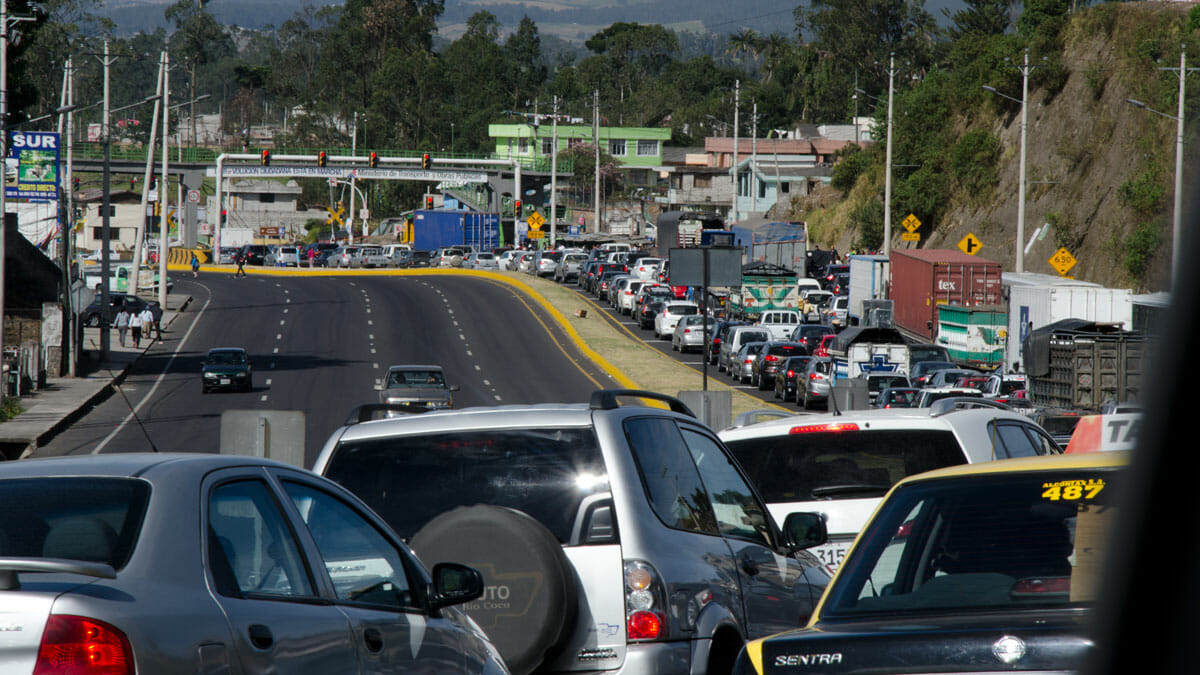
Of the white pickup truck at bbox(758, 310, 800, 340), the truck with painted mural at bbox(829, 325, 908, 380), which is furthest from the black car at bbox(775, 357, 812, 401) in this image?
the white pickup truck at bbox(758, 310, 800, 340)

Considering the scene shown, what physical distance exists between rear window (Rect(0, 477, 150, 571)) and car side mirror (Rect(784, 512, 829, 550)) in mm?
3767

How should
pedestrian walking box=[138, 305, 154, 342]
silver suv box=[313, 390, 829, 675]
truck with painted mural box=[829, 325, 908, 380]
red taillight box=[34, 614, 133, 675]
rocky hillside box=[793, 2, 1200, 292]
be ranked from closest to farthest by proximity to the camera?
red taillight box=[34, 614, 133, 675], silver suv box=[313, 390, 829, 675], truck with painted mural box=[829, 325, 908, 380], pedestrian walking box=[138, 305, 154, 342], rocky hillside box=[793, 2, 1200, 292]

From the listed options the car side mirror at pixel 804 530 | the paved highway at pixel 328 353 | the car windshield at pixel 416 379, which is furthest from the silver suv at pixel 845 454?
the car windshield at pixel 416 379

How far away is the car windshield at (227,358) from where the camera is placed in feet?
147

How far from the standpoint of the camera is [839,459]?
993cm

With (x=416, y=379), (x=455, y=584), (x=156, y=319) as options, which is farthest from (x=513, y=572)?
(x=156, y=319)

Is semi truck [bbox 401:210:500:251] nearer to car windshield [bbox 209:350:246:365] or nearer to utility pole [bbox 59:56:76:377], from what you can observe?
utility pole [bbox 59:56:76:377]

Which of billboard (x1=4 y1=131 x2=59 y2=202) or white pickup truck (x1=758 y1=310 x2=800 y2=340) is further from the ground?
billboard (x1=4 y1=131 x2=59 y2=202)

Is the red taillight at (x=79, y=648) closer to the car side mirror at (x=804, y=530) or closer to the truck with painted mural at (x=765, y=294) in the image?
the car side mirror at (x=804, y=530)

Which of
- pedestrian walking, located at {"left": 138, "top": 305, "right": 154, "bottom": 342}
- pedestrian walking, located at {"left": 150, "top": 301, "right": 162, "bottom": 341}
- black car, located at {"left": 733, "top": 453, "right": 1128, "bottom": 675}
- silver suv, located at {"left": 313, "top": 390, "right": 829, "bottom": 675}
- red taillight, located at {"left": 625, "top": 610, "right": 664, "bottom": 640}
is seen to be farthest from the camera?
pedestrian walking, located at {"left": 150, "top": 301, "right": 162, "bottom": 341}

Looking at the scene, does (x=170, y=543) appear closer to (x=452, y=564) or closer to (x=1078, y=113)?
(x=452, y=564)

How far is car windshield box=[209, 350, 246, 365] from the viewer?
1764 inches

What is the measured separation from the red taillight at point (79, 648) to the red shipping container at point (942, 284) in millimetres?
46760

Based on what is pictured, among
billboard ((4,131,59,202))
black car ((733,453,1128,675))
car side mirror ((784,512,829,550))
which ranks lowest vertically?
car side mirror ((784,512,829,550))
